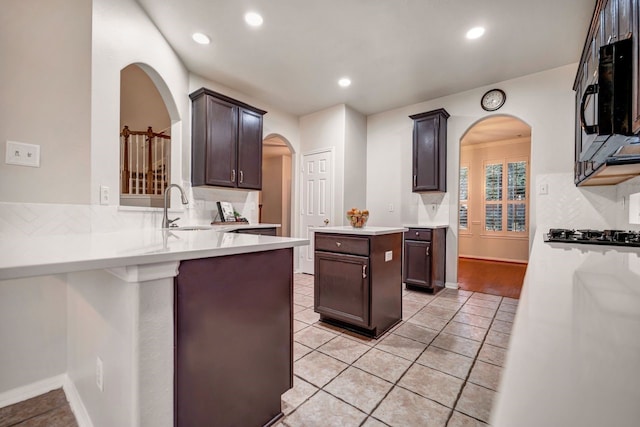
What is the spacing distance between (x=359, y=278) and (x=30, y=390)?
2190 millimetres

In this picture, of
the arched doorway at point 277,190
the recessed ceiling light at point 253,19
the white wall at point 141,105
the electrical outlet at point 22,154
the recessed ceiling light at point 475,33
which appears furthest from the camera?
the arched doorway at point 277,190

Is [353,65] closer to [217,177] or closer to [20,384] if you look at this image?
[217,177]

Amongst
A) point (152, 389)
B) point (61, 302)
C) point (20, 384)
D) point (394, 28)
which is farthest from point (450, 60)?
point (20, 384)

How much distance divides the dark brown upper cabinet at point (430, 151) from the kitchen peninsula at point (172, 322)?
Result: 9.90 feet

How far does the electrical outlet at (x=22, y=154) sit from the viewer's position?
5.23 feet

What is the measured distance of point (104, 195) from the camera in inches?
79.2

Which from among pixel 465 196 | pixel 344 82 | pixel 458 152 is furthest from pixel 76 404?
pixel 465 196

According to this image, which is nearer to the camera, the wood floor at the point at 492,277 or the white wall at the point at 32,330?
the white wall at the point at 32,330

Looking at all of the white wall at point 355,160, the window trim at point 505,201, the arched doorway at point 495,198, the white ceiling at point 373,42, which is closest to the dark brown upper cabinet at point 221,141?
the white ceiling at point 373,42

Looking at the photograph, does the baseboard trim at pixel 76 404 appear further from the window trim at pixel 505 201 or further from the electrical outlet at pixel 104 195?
the window trim at pixel 505 201

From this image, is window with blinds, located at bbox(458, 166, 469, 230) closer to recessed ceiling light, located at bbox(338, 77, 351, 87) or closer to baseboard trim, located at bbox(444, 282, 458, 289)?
baseboard trim, located at bbox(444, 282, 458, 289)

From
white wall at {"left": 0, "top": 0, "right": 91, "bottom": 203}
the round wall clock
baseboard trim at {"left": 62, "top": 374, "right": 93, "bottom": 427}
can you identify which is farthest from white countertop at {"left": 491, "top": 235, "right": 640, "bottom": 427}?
A: the round wall clock

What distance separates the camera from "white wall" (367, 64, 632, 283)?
3133 millimetres

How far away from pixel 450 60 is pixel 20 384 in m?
4.45
